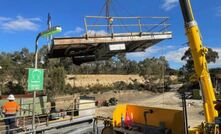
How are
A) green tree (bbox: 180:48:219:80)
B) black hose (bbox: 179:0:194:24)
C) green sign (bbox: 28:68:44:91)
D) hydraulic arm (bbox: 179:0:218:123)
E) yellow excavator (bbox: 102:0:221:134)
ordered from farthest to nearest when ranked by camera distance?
green tree (bbox: 180:48:219:80) → green sign (bbox: 28:68:44:91) → black hose (bbox: 179:0:194:24) → hydraulic arm (bbox: 179:0:218:123) → yellow excavator (bbox: 102:0:221:134)

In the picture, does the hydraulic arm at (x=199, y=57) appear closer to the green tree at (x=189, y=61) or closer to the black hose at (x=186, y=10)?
the black hose at (x=186, y=10)

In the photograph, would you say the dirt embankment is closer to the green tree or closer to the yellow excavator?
the green tree

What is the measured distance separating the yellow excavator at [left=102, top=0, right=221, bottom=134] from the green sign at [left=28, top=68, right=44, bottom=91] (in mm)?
2762

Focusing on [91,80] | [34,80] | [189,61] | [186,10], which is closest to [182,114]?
[186,10]

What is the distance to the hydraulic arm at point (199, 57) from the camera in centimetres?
890

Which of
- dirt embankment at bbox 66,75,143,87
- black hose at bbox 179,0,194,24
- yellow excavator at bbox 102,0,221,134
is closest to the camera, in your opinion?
yellow excavator at bbox 102,0,221,134

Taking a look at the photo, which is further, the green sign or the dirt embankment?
the dirt embankment

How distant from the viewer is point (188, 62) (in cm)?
5166

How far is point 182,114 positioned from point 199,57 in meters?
1.86

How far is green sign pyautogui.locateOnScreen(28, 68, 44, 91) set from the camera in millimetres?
9633

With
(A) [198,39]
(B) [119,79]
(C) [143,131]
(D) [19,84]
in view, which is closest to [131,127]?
(C) [143,131]

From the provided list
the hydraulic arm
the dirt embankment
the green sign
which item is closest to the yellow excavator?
the hydraulic arm

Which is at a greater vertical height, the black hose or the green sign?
the black hose

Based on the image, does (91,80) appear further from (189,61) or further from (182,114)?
(182,114)
